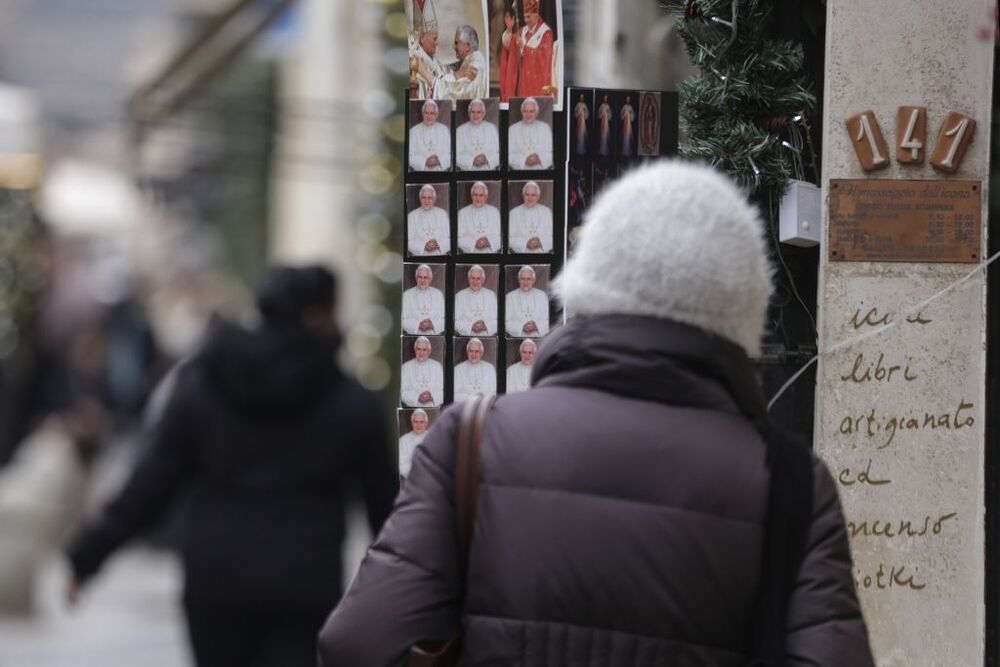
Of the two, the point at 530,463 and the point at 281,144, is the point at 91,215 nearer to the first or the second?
the point at 281,144

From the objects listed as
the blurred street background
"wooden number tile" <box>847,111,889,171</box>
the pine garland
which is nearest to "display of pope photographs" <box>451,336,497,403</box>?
the pine garland

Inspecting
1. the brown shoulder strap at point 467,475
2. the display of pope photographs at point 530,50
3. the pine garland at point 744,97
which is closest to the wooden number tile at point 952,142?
the pine garland at point 744,97

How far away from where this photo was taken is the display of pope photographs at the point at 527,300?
3.70 metres

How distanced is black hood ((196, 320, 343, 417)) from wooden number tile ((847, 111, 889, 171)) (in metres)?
2.00

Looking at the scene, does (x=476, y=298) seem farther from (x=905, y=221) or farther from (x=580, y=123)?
(x=905, y=221)

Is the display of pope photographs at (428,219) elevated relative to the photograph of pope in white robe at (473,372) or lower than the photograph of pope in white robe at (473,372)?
elevated

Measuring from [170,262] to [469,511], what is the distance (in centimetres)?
2349

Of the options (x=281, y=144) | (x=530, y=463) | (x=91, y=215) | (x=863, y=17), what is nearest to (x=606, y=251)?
(x=530, y=463)

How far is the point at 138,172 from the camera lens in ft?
43.6

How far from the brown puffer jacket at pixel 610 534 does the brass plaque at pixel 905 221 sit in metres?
1.17

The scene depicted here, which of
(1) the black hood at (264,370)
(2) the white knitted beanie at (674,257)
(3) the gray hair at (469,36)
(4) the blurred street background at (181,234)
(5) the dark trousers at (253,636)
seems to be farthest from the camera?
(4) the blurred street background at (181,234)

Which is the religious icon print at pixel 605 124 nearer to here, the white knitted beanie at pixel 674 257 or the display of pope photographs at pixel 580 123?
the display of pope photographs at pixel 580 123

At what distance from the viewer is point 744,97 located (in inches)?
149

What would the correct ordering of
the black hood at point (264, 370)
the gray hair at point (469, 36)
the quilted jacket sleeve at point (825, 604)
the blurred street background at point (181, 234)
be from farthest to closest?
1. the blurred street background at point (181, 234)
2. the black hood at point (264, 370)
3. the gray hair at point (469, 36)
4. the quilted jacket sleeve at point (825, 604)
